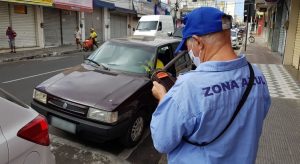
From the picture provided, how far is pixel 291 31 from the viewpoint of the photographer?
14.0 meters

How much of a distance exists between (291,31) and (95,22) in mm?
Result: 19954

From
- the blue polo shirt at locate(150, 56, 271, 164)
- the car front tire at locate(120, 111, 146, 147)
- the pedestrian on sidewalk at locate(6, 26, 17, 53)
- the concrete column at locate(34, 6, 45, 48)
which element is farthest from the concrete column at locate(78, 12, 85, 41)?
the blue polo shirt at locate(150, 56, 271, 164)

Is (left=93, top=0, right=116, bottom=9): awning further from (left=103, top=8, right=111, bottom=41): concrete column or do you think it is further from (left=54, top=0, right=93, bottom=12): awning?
(left=54, top=0, right=93, bottom=12): awning

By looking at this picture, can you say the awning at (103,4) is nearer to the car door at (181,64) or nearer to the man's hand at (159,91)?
the car door at (181,64)

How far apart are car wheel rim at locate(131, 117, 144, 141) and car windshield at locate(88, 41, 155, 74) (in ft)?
2.85

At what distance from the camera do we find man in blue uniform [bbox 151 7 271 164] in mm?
1505

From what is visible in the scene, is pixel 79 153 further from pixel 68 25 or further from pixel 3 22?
pixel 68 25

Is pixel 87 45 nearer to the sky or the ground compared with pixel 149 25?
nearer to the ground

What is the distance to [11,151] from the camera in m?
2.10

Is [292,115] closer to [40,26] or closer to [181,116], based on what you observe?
[181,116]

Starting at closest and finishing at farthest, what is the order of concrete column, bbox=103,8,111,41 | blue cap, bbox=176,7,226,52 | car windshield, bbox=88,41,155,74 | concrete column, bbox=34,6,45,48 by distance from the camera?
blue cap, bbox=176,7,226,52 < car windshield, bbox=88,41,155,74 < concrete column, bbox=34,6,45,48 < concrete column, bbox=103,8,111,41

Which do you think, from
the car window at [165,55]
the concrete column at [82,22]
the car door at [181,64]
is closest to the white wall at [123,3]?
the concrete column at [82,22]

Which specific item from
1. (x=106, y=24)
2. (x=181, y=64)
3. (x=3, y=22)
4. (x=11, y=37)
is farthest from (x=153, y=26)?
(x=181, y=64)

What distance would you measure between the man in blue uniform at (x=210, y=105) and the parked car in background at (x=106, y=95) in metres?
2.49
